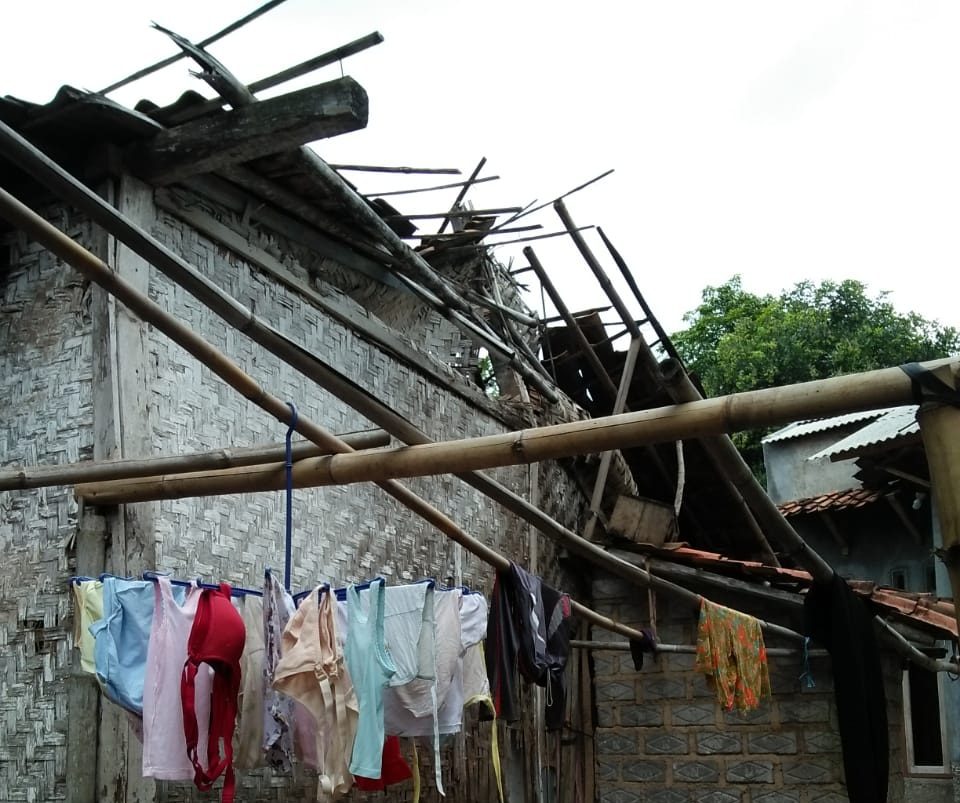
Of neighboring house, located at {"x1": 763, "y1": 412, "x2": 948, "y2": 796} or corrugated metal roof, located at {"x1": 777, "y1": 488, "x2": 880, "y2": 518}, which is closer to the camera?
neighboring house, located at {"x1": 763, "y1": 412, "x2": 948, "y2": 796}

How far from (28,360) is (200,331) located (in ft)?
2.50

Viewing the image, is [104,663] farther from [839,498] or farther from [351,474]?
[839,498]

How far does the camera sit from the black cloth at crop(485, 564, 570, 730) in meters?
4.41

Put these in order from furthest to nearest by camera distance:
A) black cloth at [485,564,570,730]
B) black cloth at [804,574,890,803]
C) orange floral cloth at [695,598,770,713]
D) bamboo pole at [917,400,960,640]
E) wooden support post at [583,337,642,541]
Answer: wooden support post at [583,337,642,541], orange floral cloth at [695,598,770,713], black cloth at [804,574,890,803], black cloth at [485,564,570,730], bamboo pole at [917,400,960,640]

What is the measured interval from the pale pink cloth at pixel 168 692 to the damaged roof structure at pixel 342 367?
0.58m

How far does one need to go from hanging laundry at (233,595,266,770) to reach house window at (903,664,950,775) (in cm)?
942

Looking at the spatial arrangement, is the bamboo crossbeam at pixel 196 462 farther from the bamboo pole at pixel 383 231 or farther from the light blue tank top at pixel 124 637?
the bamboo pole at pixel 383 231

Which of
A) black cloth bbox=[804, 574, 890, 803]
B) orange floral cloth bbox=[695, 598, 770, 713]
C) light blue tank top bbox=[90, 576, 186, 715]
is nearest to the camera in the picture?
light blue tank top bbox=[90, 576, 186, 715]

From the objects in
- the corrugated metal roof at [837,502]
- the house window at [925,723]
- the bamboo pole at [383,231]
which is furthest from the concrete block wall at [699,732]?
the corrugated metal roof at [837,502]

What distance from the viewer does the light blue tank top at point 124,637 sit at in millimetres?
3619

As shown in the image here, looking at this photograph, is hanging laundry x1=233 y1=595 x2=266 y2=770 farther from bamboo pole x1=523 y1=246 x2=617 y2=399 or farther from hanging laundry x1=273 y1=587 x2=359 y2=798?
bamboo pole x1=523 y1=246 x2=617 y2=399

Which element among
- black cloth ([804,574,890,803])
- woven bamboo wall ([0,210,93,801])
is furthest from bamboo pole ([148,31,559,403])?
black cloth ([804,574,890,803])

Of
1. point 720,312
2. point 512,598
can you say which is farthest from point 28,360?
point 720,312

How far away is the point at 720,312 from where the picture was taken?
25.7 meters
